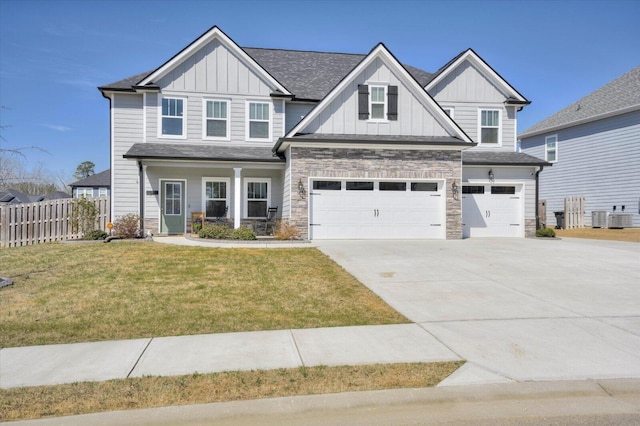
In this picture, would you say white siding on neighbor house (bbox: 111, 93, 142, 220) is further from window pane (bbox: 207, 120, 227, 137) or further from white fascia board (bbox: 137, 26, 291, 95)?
window pane (bbox: 207, 120, 227, 137)

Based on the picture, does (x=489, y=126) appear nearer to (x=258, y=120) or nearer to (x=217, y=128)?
(x=258, y=120)

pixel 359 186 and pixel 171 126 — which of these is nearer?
pixel 359 186

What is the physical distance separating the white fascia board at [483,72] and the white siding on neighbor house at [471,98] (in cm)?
16

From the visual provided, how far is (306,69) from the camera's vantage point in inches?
886

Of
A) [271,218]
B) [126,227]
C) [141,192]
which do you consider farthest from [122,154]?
[271,218]

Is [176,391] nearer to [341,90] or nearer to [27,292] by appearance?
[27,292]

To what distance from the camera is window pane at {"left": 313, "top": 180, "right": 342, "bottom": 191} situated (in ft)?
55.2

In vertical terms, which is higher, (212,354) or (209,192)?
(209,192)

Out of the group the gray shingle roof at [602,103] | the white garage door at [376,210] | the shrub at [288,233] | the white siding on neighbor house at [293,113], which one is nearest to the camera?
the shrub at [288,233]

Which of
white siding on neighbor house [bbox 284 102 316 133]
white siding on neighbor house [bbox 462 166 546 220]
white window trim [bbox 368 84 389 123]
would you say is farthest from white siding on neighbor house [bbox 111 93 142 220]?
white siding on neighbor house [bbox 462 166 546 220]

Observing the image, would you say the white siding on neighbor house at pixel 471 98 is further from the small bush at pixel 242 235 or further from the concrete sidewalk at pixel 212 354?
the concrete sidewalk at pixel 212 354

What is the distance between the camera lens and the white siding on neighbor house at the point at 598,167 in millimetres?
22828

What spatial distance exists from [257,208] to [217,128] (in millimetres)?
3873

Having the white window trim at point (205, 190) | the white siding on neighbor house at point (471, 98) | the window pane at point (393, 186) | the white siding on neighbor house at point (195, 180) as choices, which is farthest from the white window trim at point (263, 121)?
the white siding on neighbor house at point (471, 98)
